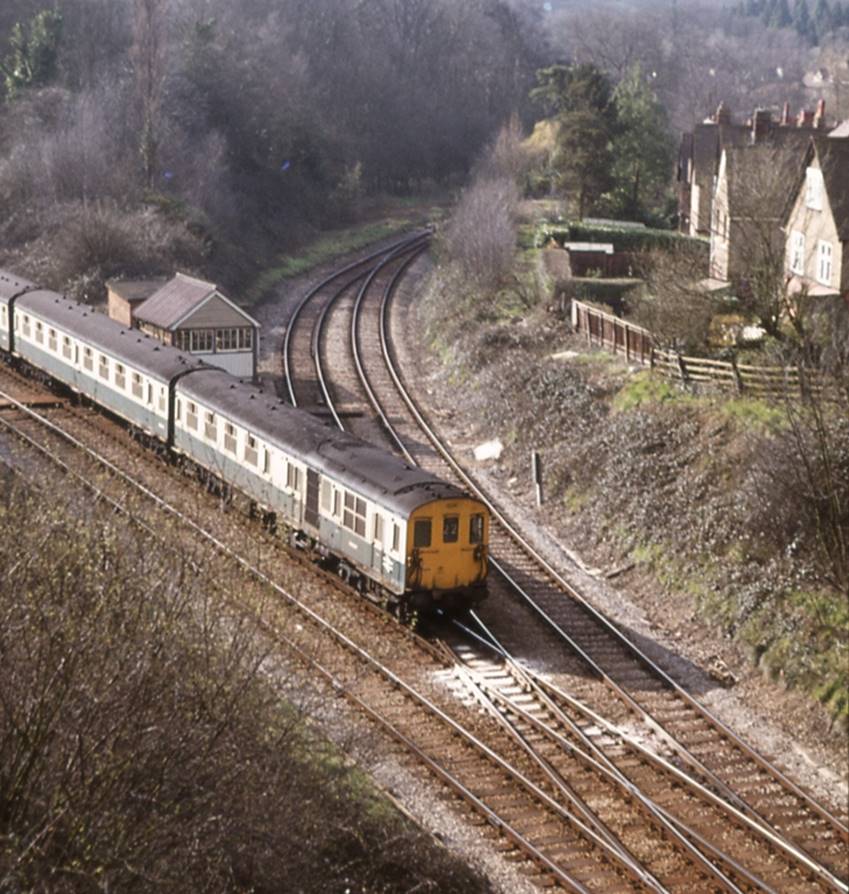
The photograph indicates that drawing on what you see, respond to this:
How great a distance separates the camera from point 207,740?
41.7 ft

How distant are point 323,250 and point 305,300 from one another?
13.1 metres

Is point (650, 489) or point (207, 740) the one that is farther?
point (650, 489)

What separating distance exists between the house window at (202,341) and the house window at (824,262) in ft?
58.9

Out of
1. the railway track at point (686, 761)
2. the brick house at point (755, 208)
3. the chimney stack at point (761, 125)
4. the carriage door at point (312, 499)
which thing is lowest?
the railway track at point (686, 761)

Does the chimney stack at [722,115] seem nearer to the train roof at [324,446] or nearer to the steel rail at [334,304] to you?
the steel rail at [334,304]

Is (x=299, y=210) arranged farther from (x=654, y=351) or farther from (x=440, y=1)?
(x=440, y=1)

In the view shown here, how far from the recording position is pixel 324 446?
81.1 ft

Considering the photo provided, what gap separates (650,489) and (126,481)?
10891 millimetres

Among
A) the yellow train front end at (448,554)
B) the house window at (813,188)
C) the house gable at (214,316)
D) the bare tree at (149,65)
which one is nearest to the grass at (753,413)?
the yellow train front end at (448,554)

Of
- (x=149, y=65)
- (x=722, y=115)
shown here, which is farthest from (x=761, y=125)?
(x=149, y=65)

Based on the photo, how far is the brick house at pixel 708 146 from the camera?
186ft

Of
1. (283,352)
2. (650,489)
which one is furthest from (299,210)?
(650,489)

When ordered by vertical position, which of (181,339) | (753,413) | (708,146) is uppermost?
(708,146)

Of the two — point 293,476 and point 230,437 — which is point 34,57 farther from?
point 293,476
